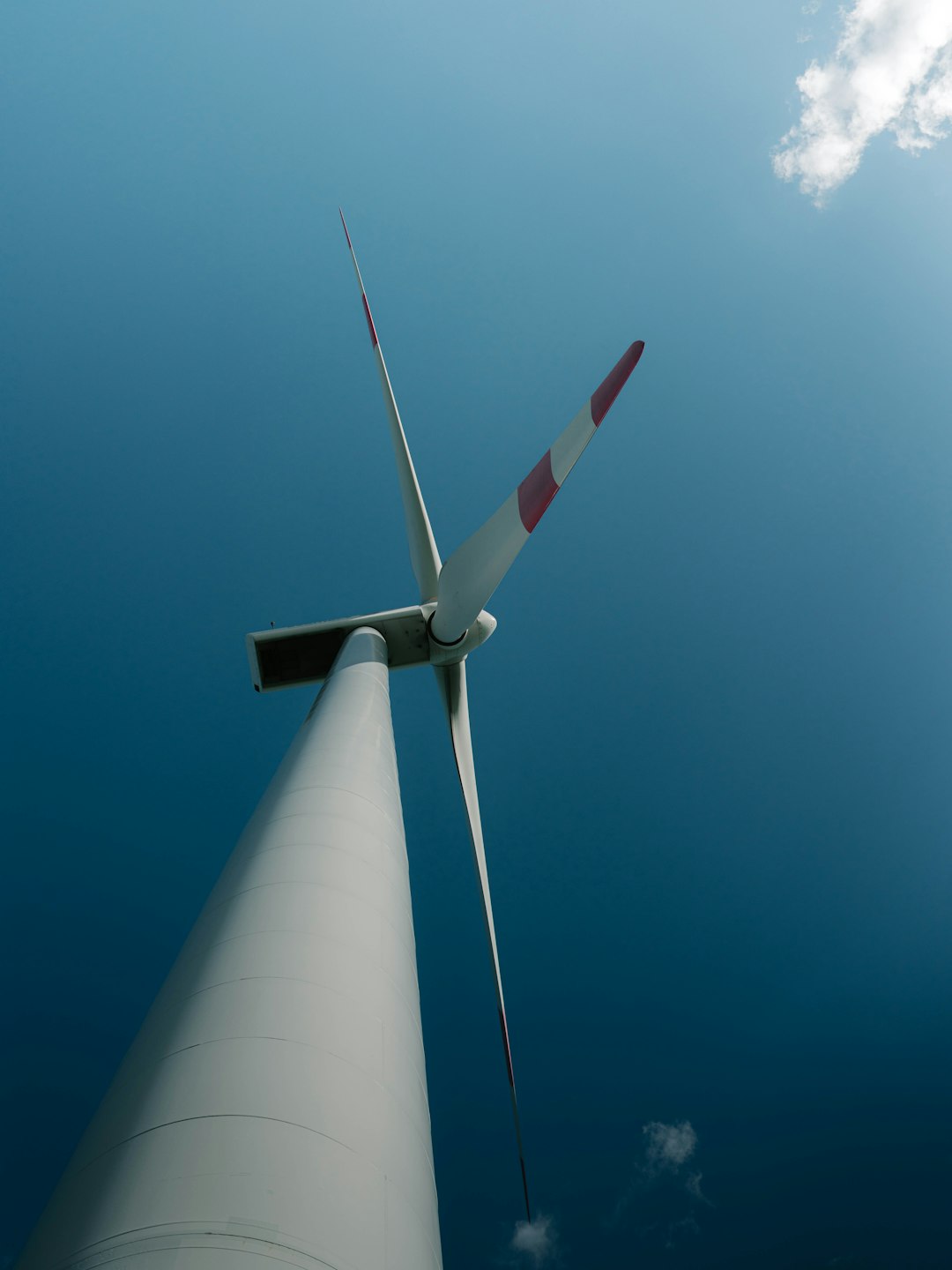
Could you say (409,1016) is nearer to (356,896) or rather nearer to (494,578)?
(356,896)

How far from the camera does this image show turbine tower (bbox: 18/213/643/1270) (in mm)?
2498

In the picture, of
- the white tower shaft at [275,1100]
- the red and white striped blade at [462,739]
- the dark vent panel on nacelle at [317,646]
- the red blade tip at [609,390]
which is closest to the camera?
the white tower shaft at [275,1100]

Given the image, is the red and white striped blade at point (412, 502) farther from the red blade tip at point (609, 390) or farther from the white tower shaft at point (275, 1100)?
the white tower shaft at point (275, 1100)

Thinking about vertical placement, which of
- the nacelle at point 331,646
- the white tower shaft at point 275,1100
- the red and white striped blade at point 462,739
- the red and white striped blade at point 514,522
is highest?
the red and white striped blade at point 514,522

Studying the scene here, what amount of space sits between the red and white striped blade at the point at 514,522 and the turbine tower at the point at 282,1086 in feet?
16.9

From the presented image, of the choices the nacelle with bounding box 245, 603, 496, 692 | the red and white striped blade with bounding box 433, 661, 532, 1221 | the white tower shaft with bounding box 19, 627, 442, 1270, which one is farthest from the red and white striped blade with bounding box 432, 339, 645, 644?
the white tower shaft with bounding box 19, 627, 442, 1270

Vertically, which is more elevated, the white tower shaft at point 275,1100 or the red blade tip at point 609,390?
the red blade tip at point 609,390

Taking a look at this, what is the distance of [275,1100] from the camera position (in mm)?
3008

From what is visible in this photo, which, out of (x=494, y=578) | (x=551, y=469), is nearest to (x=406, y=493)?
(x=494, y=578)

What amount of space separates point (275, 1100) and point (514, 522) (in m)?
8.80

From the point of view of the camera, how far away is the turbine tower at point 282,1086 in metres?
2.50

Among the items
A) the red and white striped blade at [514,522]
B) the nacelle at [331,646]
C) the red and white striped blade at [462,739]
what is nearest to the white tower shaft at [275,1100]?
the red and white striped blade at [514,522]

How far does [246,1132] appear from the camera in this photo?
2.80 m

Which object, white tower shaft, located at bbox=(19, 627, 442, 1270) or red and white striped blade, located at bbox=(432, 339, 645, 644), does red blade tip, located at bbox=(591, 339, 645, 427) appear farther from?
white tower shaft, located at bbox=(19, 627, 442, 1270)
